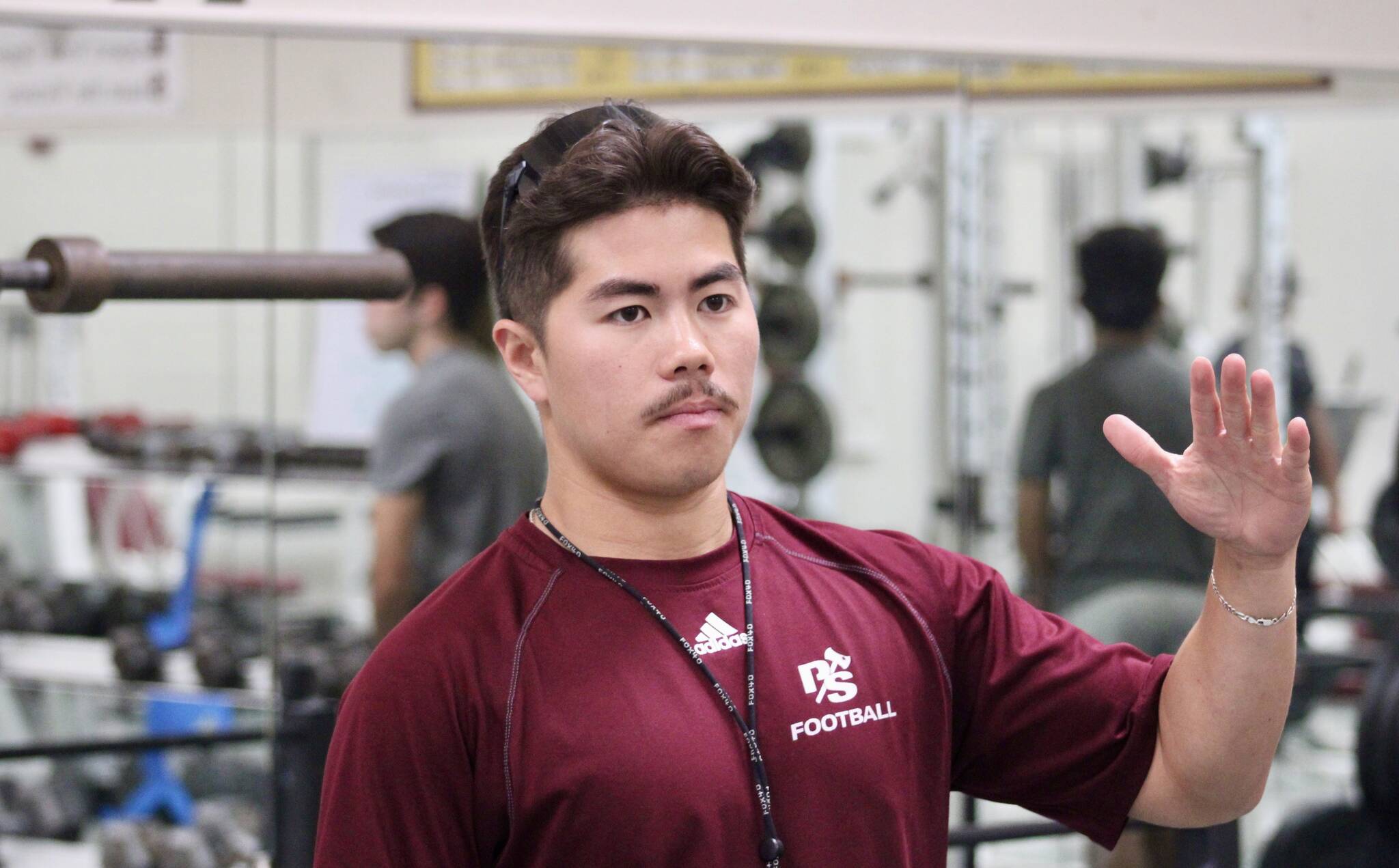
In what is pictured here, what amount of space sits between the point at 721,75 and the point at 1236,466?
1.57 metres

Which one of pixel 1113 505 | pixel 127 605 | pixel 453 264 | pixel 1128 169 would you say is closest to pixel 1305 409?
pixel 1113 505

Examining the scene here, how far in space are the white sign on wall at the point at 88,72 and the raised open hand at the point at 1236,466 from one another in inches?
63.4

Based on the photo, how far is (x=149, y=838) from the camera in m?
3.01

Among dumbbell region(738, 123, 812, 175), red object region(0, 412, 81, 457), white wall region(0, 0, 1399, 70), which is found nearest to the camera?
white wall region(0, 0, 1399, 70)

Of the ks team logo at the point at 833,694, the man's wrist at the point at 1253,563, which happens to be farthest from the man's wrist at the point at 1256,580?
the ks team logo at the point at 833,694

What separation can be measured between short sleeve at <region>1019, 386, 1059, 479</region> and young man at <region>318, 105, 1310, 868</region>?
1.73m

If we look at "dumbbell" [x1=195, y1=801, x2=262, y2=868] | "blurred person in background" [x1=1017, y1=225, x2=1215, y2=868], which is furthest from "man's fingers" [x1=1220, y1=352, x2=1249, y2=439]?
"dumbbell" [x1=195, y1=801, x2=262, y2=868]

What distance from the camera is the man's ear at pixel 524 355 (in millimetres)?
1074

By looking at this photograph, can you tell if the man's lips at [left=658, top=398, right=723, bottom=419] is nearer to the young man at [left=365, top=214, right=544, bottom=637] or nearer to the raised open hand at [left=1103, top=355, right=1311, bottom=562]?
the raised open hand at [left=1103, top=355, right=1311, bottom=562]

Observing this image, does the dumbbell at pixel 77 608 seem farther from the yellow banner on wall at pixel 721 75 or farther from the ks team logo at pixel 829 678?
the ks team logo at pixel 829 678

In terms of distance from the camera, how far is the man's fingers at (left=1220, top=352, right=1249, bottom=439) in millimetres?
958

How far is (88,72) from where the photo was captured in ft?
7.14

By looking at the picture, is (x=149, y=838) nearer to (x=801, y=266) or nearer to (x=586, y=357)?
(x=801, y=266)

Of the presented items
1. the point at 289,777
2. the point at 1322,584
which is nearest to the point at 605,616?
the point at 289,777
